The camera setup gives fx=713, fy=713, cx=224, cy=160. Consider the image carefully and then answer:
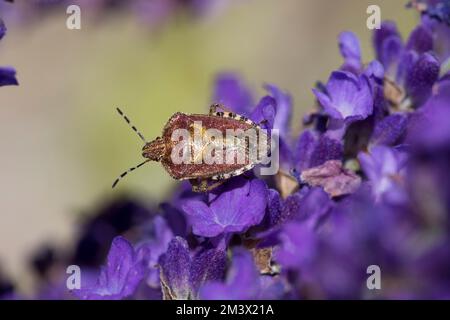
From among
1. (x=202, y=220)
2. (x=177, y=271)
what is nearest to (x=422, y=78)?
(x=202, y=220)

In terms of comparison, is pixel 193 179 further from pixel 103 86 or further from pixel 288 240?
pixel 103 86

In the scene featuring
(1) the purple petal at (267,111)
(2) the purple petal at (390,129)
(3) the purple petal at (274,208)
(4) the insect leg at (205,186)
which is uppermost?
(1) the purple petal at (267,111)

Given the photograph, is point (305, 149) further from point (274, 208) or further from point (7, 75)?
point (7, 75)

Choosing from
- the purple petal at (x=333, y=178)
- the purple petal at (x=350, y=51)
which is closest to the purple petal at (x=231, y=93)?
the purple petal at (x=350, y=51)

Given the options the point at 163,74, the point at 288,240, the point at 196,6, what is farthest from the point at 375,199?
the point at 163,74

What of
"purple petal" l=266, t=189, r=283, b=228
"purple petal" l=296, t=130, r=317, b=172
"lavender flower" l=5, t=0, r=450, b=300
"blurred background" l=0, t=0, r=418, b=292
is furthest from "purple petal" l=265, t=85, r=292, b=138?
"blurred background" l=0, t=0, r=418, b=292

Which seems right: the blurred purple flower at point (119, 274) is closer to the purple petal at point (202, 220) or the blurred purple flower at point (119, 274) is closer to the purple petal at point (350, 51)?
the purple petal at point (202, 220)
